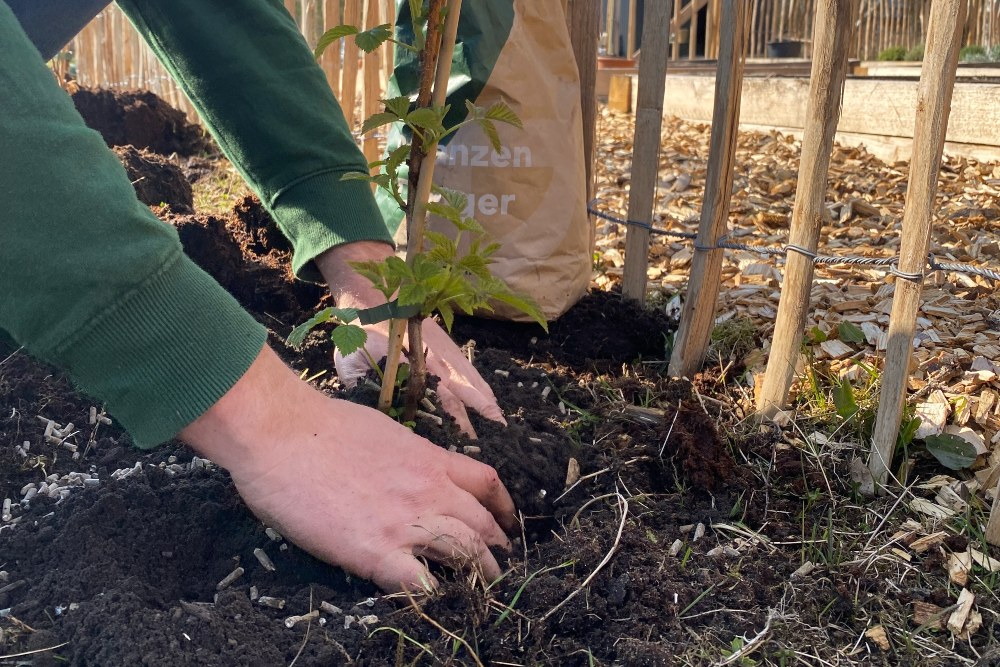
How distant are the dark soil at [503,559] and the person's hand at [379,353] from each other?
Answer: 3.4 inches

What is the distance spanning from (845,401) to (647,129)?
0.87 metres

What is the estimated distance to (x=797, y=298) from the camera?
1822mm

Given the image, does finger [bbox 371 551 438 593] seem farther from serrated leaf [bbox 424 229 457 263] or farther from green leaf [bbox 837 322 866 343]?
green leaf [bbox 837 322 866 343]

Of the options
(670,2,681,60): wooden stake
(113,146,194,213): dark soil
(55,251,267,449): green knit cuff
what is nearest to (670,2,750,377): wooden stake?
(55,251,267,449): green knit cuff

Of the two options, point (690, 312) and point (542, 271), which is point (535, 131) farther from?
point (690, 312)

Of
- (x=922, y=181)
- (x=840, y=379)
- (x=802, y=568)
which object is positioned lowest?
(x=802, y=568)

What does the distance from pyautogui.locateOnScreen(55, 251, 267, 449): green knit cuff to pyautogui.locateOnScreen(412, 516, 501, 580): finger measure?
0.37 metres

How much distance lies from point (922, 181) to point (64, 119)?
1.39m

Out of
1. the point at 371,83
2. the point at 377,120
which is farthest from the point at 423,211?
the point at 371,83

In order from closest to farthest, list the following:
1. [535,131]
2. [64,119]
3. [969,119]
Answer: [64,119], [535,131], [969,119]

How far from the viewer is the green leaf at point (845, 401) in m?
1.82

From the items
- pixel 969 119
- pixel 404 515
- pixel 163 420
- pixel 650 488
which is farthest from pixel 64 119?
pixel 969 119

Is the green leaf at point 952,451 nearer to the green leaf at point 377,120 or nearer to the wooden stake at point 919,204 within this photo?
the wooden stake at point 919,204

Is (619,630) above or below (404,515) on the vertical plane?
below
